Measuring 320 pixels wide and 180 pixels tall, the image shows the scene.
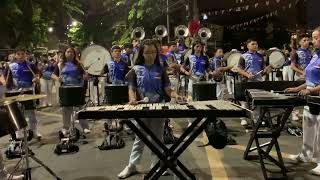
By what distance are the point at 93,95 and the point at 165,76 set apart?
365 inches

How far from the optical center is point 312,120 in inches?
284

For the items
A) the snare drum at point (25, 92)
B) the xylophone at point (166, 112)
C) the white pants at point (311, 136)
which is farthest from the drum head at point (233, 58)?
the xylophone at point (166, 112)

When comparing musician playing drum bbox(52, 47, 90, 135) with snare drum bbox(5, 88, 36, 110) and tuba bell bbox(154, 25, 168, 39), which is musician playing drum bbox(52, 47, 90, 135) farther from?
tuba bell bbox(154, 25, 168, 39)

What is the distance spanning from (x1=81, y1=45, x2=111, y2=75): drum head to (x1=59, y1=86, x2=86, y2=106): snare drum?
2.16 m

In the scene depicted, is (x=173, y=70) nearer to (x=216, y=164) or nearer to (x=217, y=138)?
(x=216, y=164)

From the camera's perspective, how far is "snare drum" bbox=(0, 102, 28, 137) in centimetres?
526

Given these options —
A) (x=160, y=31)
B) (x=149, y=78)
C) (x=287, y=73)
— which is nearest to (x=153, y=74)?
(x=149, y=78)

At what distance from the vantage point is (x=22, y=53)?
1048 cm

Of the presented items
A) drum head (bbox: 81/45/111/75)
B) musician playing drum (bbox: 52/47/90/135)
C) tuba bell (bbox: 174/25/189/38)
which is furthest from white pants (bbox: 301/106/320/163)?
tuba bell (bbox: 174/25/189/38)

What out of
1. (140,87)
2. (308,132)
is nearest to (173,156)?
(140,87)

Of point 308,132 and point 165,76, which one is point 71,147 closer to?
point 165,76

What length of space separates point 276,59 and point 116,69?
5093 millimetres

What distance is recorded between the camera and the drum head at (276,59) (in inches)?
513

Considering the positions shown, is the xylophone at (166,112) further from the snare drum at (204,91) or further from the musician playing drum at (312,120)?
the snare drum at (204,91)
